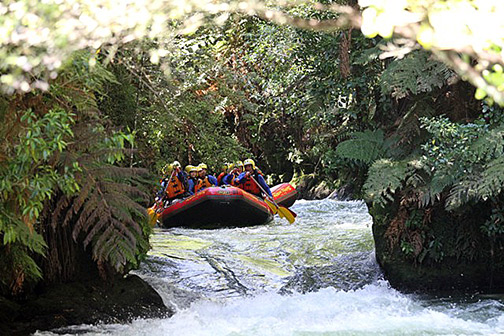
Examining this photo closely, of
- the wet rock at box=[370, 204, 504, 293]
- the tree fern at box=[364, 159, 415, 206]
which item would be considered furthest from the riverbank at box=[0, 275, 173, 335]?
the wet rock at box=[370, 204, 504, 293]

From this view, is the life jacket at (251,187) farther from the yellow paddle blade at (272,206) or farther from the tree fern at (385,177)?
the tree fern at (385,177)

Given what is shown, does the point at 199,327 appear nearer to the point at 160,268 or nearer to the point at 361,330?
the point at 361,330

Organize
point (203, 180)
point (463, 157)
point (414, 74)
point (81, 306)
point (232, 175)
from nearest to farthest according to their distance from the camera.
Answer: point (81, 306)
point (463, 157)
point (414, 74)
point (203, 180)
point (232, 175)

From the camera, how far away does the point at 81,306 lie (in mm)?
5438

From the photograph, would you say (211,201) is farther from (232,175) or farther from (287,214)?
(232,175)

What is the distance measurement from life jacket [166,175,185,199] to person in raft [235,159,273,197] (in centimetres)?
Answer: 116

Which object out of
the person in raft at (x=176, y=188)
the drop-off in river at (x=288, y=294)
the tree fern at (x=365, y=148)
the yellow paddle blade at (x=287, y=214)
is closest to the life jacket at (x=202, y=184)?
the person in raft at (x=176, y=188)

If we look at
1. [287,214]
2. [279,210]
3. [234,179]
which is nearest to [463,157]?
[287,214]

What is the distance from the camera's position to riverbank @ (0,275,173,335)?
16.7 ft

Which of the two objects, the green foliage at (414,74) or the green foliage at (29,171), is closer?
the green foliage at (29,171)

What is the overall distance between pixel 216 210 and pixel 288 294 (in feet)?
15.5

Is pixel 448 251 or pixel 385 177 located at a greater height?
pixel 385 177

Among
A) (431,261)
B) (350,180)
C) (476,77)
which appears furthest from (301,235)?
(476,77)

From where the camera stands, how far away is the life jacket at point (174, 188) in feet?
39.7
